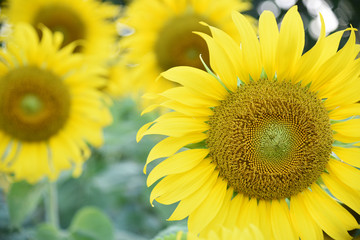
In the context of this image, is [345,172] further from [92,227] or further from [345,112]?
[92,227]

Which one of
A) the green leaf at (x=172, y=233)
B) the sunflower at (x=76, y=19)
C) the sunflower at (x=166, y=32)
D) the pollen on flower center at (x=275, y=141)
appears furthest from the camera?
the sunflower at (x=76, y=19)

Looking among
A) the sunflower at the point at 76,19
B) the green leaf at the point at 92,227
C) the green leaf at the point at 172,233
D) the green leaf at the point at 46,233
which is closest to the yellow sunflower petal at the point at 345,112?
the green leaf at the point at 172,233

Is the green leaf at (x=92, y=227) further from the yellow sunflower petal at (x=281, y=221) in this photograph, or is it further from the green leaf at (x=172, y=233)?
the yellow sunflower petal at (x=281, y=221)

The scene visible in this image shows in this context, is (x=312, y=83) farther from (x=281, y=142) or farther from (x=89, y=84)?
(x=89, y=84)

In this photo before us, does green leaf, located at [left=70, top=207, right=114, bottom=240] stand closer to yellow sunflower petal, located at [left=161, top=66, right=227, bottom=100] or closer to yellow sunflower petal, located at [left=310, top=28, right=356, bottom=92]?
yellow sunflower petal, located at [left=161, top=66, right=227, bottom=100]

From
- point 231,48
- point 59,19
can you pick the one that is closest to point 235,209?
point 231,48

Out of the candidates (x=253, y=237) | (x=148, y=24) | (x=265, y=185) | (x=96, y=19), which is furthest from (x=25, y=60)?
(x=253, y=237)

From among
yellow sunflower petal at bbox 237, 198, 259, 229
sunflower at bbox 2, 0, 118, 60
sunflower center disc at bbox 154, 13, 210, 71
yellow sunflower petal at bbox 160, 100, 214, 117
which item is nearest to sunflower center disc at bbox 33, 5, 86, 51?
sunflower at bbox 2, 0, 118, 60
